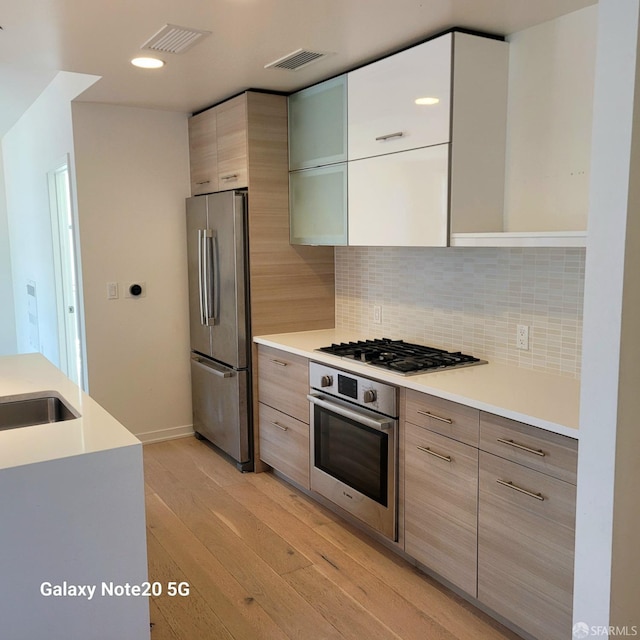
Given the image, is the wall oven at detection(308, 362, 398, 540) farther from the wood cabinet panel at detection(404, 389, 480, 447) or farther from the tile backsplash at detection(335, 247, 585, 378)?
the tile backsplash at detection(335, 247, 585, 378)

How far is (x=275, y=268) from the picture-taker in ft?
12.6

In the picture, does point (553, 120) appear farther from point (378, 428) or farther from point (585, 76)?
point (378, 428)

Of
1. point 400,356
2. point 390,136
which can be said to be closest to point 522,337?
point 400,356

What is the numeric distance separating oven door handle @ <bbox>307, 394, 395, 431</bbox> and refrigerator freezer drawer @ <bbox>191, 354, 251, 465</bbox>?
2.37 ft

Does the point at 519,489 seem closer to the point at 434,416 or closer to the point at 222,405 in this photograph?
the point at 434,416

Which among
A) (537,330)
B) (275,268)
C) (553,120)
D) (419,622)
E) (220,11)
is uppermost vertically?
(220,11)

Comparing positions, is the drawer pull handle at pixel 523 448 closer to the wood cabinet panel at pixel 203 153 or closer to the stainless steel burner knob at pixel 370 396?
the stainless steel burner knob at pixel 370 396

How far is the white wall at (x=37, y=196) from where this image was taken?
4.25 metres

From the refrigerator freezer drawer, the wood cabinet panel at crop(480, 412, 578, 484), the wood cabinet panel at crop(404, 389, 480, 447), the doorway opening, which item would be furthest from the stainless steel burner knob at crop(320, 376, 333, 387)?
the doorway opening

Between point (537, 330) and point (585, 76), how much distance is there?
3.43 ft

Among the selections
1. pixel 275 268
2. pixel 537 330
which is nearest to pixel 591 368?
pixel 537 330

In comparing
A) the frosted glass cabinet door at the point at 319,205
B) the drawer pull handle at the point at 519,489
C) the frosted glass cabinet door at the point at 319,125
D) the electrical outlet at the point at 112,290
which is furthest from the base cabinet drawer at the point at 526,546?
the electrical outlet at the point at 112,290

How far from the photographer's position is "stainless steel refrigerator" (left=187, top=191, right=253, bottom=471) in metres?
3.73

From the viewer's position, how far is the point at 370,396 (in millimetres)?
2812
